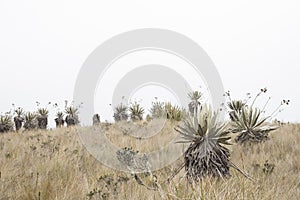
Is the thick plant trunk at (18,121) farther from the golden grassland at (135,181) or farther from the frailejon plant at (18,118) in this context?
the golden grassland at (135,181)

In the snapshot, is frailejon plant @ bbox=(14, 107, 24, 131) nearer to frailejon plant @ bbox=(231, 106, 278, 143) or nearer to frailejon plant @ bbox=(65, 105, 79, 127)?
frailejon plant @ bbox=(65, 105, 79, 127)

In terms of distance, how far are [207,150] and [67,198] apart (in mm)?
2665

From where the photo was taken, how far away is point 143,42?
15859mm

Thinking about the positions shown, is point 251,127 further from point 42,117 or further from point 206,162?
point 42,117

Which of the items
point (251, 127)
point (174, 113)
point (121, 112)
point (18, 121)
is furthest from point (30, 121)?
point (251, 127)

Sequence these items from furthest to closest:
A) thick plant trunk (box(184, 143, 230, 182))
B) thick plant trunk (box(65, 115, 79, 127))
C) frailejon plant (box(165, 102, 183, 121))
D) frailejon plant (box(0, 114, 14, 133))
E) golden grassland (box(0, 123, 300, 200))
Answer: thick plant trunk (box(65, 115, 79, 127)) → frailejon plant (box(0, 114, 14, 133)) → frailejon plant (box(165, 102, 183, 121)) → thick plant trunk (box(184, 143, 230, 182)) → golden grassland (box(0, 123, 300, 200))

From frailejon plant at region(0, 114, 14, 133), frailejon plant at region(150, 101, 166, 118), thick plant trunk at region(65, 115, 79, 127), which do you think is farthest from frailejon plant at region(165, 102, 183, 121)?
frailejon plant at region(0, 114, 14, 133)

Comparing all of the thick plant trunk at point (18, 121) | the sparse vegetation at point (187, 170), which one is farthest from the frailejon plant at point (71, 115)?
the sparse vegetation at point (187, 170)

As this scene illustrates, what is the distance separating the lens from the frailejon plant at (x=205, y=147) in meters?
5.28

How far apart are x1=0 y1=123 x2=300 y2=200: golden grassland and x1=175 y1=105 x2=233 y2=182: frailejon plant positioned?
248mm

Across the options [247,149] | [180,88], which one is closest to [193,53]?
[180,88]

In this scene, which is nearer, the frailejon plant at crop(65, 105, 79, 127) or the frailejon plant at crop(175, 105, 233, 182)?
the frailejon plant at crop(175, 105, 233, 182)

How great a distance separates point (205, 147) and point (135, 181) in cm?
140

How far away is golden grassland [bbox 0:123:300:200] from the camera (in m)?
3.37
